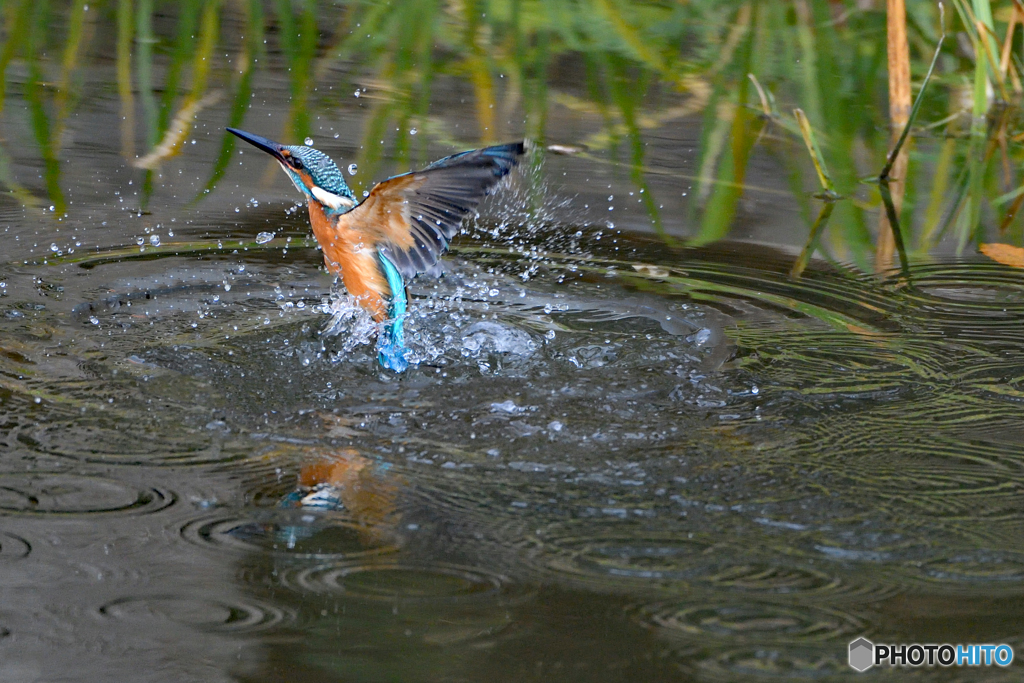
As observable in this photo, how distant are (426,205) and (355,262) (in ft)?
1.06

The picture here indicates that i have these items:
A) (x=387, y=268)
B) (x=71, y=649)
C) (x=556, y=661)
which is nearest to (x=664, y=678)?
(x=556, y=661)

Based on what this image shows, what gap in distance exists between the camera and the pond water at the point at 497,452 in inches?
61.2

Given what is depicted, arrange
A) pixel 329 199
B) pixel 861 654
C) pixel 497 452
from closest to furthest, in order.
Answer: pixel 861 654 < pixel 497 452 < pixel 329 199

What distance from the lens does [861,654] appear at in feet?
5.01

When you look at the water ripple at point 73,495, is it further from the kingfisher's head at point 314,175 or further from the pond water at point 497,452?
the kingfisher's head at point 314,175

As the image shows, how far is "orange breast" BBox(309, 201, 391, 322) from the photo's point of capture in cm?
295

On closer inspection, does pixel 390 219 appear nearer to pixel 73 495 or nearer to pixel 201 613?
pixel 73 495

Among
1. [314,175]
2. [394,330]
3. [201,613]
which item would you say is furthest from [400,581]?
[314,175]

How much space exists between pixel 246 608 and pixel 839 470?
3.55 ft

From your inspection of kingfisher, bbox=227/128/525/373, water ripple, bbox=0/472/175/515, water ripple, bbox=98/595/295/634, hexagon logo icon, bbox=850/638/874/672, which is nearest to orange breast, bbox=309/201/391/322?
kingfisher, bbox=227/128/525/373

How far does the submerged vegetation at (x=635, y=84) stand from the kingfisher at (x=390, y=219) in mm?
890

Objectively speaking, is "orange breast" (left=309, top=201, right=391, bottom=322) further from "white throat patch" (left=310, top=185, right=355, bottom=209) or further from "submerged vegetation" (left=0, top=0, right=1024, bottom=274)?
"submerged vegetation" (left=0, top=0, right=1024, bottom=274)

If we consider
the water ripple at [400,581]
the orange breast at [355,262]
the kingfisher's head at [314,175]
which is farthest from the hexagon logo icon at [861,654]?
the kingfisher's head at [314,175]

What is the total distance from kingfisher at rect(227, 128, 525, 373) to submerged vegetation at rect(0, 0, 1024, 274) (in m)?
0.89
